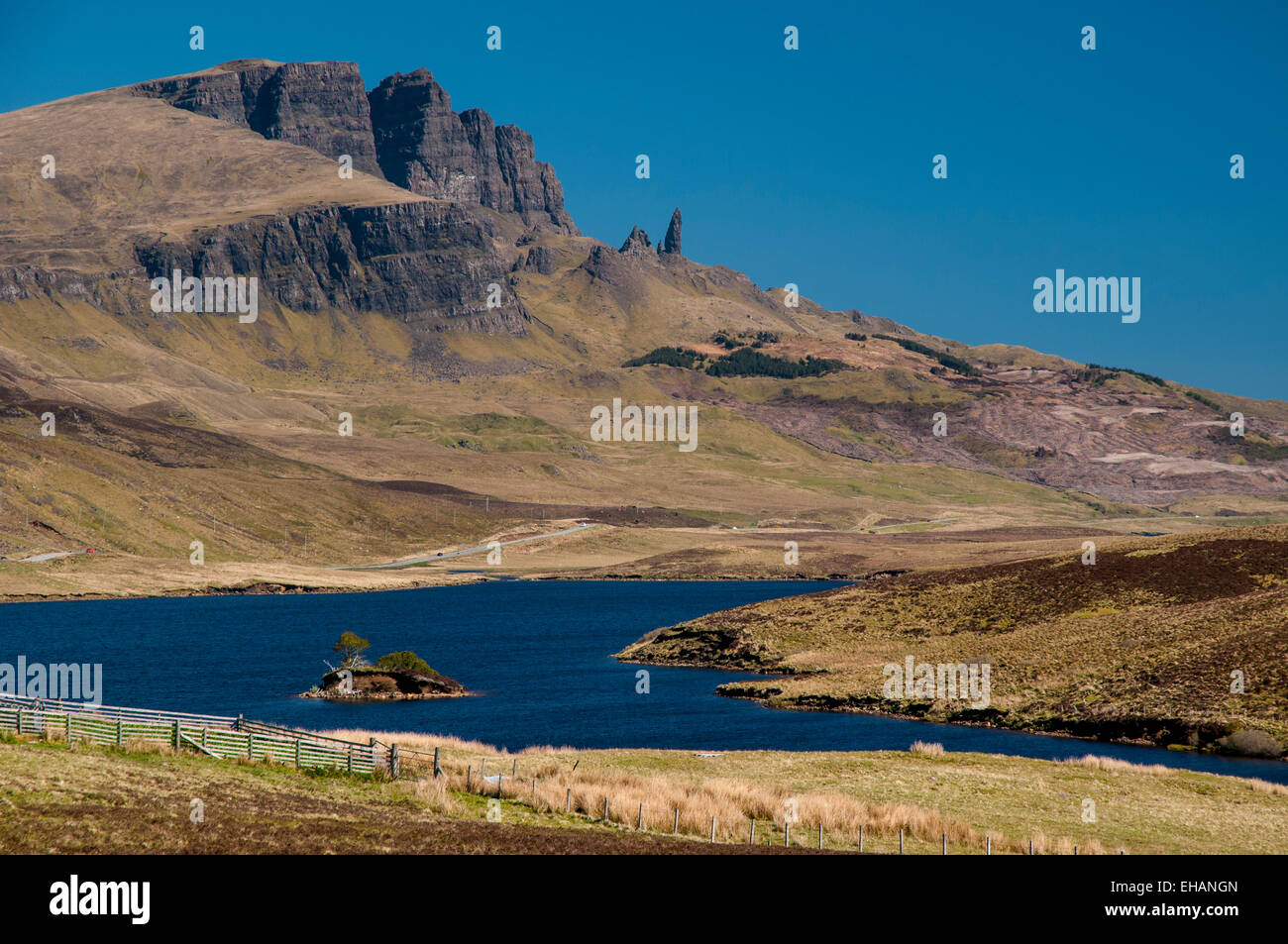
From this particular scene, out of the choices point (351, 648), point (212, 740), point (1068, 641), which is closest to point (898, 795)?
point (212, 740)

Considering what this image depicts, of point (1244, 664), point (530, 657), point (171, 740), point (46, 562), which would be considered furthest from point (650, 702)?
point (46, 562)

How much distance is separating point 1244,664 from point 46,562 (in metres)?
165

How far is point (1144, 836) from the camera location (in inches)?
1689

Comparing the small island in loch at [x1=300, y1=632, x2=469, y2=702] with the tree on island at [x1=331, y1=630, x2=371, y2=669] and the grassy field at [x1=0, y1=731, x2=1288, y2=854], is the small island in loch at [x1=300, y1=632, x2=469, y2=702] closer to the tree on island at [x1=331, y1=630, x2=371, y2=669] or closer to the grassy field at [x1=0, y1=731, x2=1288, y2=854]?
the tree on island at [x1=331, y1=630, x2=371, y2=669]

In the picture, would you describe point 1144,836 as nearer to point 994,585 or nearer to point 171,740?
point 171,740

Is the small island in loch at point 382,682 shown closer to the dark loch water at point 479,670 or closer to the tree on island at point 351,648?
the tree on island at point 351,648

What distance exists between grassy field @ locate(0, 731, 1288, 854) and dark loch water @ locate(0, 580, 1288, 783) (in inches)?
578

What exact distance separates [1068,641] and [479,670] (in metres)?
50.3

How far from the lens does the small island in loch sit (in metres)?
95.6

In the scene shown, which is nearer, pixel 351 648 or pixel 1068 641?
pixel 1068 641

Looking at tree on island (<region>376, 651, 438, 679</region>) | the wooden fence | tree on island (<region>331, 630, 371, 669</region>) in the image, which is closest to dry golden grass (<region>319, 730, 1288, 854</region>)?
the wooden fence

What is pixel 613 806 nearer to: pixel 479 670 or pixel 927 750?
pixel 927 750

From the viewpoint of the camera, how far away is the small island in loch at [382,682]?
314 feet

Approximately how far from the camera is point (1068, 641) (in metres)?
90.8
